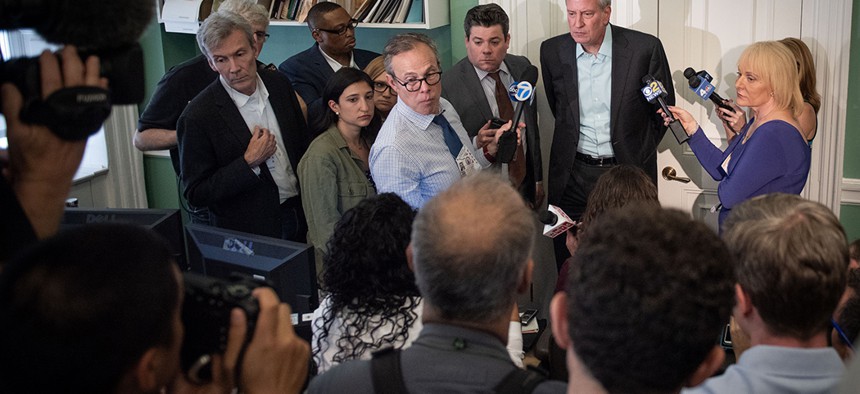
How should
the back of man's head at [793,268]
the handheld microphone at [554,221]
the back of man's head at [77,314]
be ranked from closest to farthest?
the back of man's head at [77,314], the back of man's head at [793,268], the handheld microphone at [554,221]

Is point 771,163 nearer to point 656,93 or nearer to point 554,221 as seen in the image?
point 656,93

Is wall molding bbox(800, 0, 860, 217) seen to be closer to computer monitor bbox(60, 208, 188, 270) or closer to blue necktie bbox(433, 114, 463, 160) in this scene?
blue necktie bbox(433, 114, 463, 160)

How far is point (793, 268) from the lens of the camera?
1558 mm

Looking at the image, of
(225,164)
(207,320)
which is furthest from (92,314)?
(225,164)

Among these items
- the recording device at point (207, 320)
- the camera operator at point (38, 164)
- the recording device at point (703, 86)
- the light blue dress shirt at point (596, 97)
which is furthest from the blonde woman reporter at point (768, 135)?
the camera operator at point (38, 164)

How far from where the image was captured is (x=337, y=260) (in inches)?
84.3

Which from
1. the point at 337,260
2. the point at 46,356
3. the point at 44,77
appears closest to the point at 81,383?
the point at 46,356

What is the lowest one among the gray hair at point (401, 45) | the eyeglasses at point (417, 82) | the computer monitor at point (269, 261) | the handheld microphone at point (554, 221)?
the handheld microphone at point (554, 221)

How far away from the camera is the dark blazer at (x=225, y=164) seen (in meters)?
3.49

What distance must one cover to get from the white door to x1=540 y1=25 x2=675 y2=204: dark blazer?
0.59ft

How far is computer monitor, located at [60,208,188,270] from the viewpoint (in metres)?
2.74

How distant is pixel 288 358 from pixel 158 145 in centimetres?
280

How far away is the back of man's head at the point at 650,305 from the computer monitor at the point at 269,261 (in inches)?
50.0

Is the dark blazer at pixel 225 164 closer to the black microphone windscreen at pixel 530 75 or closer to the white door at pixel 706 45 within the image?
the black microphone windscreen at pixel 530 75
